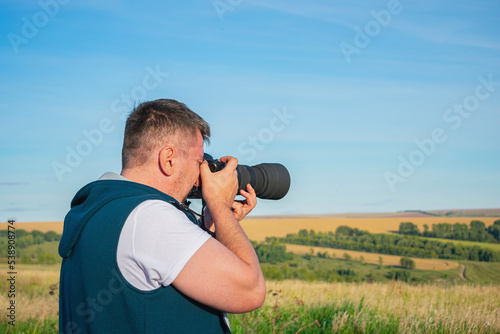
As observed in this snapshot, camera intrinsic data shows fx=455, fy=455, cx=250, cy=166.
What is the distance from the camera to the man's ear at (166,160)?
2385 mm

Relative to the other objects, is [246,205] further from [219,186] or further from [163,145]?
[163,145]

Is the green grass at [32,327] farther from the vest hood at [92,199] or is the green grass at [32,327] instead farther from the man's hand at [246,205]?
the vest hood at [92,199]

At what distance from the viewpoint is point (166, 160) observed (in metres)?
2.40

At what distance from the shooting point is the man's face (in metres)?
2.49

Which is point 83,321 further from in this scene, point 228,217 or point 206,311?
point 228,217

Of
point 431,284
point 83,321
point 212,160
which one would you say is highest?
point 212,160

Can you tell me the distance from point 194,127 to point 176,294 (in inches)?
36.7

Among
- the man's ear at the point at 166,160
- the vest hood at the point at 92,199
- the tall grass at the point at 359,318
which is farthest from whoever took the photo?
the tall grass at the point at 359,318

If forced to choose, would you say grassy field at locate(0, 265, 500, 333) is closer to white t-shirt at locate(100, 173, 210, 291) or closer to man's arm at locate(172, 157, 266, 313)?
man's arm at locate(172, 157, 266, 313)

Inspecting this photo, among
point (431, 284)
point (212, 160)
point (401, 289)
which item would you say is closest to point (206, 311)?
point (212, 160)

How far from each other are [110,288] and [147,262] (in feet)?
0.81

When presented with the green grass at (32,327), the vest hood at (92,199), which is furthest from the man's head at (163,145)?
the green grass at (32,327)

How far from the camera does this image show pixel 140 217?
1999 mm

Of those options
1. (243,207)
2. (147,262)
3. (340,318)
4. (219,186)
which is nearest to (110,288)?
(147,262)
